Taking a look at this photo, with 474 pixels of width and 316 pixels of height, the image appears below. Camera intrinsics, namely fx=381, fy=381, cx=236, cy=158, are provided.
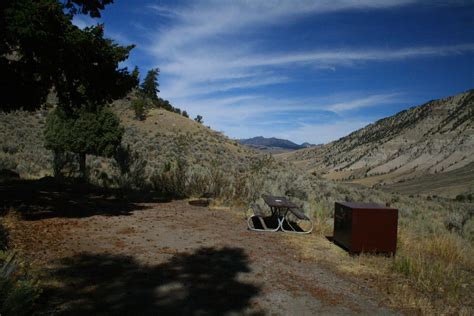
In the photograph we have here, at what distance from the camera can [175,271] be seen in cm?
572

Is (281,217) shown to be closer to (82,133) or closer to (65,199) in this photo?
(65,199)

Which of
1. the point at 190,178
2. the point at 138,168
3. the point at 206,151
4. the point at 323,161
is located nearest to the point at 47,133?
the point at 138,168

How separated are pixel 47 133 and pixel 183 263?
13.8 m

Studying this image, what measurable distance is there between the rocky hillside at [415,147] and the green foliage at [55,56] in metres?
43.8

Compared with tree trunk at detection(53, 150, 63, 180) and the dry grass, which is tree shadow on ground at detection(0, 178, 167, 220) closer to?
tree trunk at detection(53, 150, 63, 180)

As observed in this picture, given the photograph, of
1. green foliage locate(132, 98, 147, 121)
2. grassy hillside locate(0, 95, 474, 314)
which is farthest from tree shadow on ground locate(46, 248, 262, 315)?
green foliage locate(132, 98, 147, 121)

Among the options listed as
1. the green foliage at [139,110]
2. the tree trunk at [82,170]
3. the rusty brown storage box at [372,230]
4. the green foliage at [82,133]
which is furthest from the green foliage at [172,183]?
the green foliage at [139,110]

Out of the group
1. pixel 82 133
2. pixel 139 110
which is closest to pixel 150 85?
pixel 139 110

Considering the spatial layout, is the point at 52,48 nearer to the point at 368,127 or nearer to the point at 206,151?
the point at 206,151

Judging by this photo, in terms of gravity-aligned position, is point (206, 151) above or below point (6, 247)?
above

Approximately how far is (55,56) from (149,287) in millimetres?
6090

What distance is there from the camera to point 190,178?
14.5 meters

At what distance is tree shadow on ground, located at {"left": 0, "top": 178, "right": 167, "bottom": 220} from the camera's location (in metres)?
9.43

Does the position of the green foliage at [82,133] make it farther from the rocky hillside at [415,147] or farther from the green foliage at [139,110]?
the rocky hillside at [415,147]
